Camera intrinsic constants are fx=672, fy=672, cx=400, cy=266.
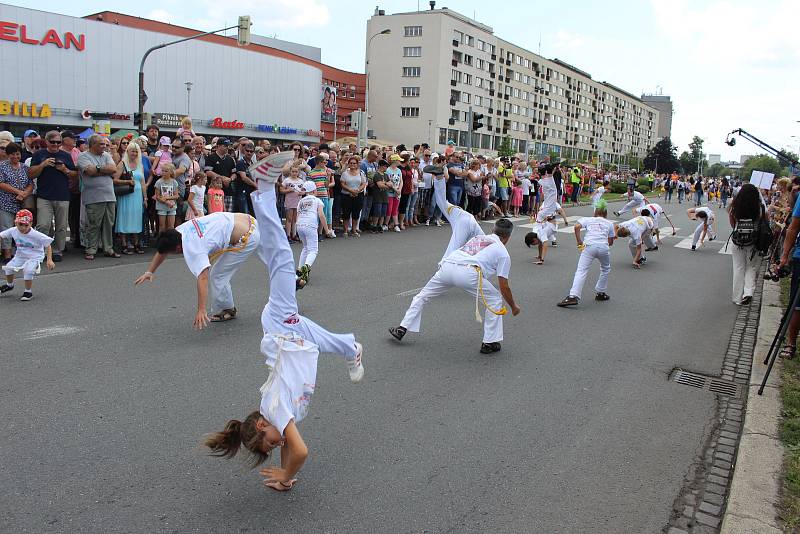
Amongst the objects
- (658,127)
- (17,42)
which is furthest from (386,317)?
(658,127)

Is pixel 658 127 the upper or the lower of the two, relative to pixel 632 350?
upper

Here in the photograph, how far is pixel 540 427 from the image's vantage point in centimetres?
519

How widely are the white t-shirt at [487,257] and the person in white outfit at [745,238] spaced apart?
206 inches

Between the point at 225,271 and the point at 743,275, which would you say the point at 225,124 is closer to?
the point at 743,275

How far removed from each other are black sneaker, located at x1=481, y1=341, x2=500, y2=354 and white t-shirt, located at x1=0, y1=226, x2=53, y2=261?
5674 mm

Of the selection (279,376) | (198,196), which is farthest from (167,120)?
(279,376)

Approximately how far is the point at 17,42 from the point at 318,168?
35389mm

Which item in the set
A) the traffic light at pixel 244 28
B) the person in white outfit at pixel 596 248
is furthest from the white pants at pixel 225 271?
the traffic light at pixel 244 28

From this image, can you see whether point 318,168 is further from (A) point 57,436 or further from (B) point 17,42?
(B) point 17,42

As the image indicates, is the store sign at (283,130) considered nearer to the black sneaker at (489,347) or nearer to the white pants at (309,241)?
the white pants at (309,241)

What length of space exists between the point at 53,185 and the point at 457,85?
275 ft

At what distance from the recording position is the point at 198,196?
12.4m

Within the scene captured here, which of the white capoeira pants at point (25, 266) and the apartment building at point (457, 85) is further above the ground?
the apartment building at point (457, 85)

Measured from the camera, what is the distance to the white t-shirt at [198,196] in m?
12.3
